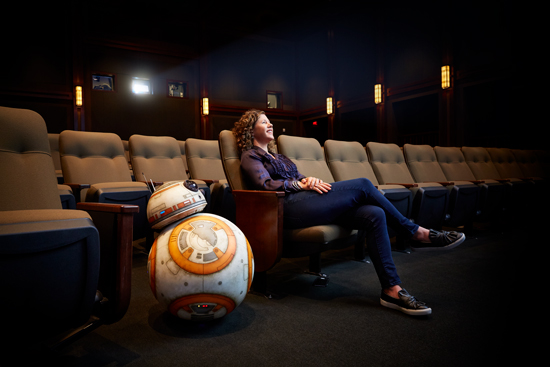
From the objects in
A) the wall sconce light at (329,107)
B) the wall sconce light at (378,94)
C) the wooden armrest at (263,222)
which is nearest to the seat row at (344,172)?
the wooden armrest at (263,222)

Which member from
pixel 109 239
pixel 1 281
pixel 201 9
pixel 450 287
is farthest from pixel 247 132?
pixel 201 9

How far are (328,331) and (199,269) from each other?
57cm

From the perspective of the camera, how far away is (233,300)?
1364mm

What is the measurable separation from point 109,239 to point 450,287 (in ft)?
5.67

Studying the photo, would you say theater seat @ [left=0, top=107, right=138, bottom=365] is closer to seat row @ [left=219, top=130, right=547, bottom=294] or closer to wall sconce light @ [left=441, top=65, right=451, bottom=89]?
seat row @ [left=219, top=130, right=547, bottom=294]

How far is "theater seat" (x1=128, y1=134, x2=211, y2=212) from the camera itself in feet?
10.4

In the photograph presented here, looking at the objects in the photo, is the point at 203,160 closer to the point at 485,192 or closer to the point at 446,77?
the point at 485,192

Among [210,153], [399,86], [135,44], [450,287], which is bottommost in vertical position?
[450,287]

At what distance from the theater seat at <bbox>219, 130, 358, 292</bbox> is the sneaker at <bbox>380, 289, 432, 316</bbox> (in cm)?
37

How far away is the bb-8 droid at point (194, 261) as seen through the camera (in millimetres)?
1290

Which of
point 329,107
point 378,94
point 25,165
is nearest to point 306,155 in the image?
point 25,165

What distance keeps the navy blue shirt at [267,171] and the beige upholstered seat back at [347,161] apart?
0.89 meters

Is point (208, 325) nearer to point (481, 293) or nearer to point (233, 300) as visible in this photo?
point (233, 300)

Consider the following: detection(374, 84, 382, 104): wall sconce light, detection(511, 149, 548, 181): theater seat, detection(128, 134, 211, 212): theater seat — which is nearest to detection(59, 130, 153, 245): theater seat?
detection(128, 134, 211, 212): theater seat
